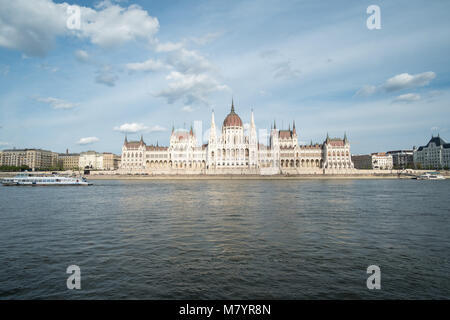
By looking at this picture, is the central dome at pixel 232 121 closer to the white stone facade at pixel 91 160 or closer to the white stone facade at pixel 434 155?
the white stone facade at pixel 91 160

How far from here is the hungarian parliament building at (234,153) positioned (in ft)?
343

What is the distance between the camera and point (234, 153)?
106 m

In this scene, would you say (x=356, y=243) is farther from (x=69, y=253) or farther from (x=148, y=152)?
(x=148, y=152)

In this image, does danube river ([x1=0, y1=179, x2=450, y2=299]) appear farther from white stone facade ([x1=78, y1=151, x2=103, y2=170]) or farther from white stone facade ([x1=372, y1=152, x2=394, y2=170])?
white stone facade ([x1=372, y1=152, x2=394, y2=170])

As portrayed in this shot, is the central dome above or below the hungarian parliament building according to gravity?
above

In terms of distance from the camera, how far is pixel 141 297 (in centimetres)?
649

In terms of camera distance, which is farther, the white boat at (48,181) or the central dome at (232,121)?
the central dome at (232,121)

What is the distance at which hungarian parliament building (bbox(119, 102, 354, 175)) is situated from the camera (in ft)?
343

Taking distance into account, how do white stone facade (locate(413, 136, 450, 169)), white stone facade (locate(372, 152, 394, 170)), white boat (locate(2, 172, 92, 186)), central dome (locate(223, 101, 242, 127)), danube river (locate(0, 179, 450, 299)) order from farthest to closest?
white stone facade (locate(372, 152, 394, 170))
white stone facade (locate(413, 136, 450, 169))
central dome (locate(223, 101, 242, 127))
white boat (locate(2, 172, 92, 186))
danube river (locate(0, 179, 450, 299))

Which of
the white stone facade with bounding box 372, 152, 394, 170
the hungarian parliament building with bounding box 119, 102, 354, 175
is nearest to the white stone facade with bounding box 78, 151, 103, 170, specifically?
the hungarian parliament building with bounding box 119, 102, 354, 175

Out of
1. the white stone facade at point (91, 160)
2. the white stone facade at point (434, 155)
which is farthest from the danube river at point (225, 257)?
the white stone facade at point (91, 160)

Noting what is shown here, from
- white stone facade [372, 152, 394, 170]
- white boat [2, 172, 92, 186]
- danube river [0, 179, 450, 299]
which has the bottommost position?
danube river [0, 179, 450, 299]

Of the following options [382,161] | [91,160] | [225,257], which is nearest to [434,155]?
[382,161]

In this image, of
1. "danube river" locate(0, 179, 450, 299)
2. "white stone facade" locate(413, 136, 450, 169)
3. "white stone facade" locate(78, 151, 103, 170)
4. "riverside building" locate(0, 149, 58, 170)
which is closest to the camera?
"danube river" locate(0, 179, 450, 299)
